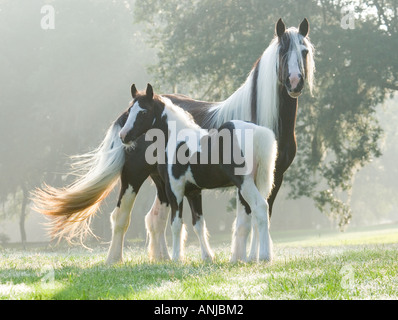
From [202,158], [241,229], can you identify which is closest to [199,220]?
[241,229]

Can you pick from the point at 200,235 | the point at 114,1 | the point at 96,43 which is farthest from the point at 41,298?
the point at 114,1

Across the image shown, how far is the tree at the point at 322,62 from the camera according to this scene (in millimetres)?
20484

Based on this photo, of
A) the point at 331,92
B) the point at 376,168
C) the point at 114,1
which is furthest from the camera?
the point at 376,168

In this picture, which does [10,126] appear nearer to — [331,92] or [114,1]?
[114,1]

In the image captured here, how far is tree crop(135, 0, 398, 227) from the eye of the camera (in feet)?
67.2

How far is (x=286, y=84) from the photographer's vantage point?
326 inches

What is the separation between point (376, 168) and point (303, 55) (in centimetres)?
5249

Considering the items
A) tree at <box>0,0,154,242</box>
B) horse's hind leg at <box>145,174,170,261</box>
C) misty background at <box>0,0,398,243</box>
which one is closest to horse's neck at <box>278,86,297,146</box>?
horse's hind leg at <box>145,174,170,261</box>

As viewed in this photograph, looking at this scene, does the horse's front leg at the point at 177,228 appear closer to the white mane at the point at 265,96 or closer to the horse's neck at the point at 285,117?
the white mane at the point at 265,96

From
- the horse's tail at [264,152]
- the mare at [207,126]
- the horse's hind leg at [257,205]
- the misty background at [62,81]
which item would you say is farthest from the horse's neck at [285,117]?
the misty background at [62,81]

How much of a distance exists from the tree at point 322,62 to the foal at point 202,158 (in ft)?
38.5

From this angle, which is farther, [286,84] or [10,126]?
[10,126]

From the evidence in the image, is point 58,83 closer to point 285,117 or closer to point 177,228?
point 177,228
